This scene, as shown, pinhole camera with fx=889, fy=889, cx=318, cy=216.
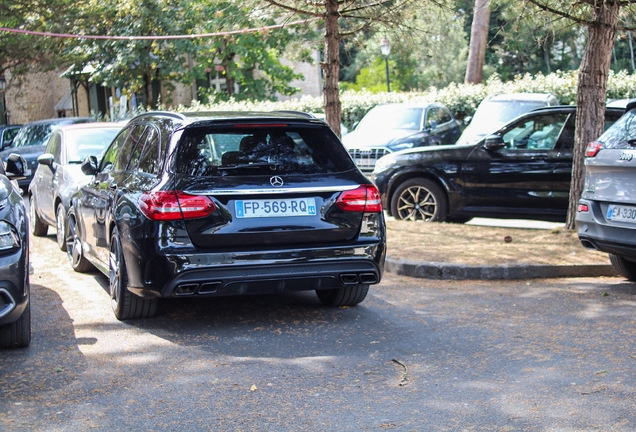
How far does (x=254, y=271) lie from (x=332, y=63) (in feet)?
21.0

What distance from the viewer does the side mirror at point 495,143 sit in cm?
1215

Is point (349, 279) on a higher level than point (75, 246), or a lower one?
higher

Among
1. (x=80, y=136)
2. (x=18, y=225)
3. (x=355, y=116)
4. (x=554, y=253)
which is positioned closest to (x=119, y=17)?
(x=355, y=116)

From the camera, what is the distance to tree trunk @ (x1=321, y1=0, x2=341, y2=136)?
39.1 ft

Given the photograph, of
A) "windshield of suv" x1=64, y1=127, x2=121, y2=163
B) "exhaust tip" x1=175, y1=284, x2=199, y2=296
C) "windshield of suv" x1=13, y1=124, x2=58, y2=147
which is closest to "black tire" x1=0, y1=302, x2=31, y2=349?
"exhaust tip" x1=175, y1=284, x2=199, y2=296

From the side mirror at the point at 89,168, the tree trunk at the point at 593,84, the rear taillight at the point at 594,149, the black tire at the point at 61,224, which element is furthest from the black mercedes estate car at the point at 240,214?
the tree trunk at the point at 593,84

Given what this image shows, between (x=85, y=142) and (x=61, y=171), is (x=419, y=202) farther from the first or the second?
(x=61, y=171)

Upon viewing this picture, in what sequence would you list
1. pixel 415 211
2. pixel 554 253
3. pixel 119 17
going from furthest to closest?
1. pixel 119 17
2. pixel 415 211
3. pixel 554 253

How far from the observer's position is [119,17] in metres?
33.2

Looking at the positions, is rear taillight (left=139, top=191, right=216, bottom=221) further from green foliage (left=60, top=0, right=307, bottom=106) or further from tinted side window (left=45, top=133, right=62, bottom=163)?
green foliage (left=60, top=0, right=307, bottom=106)

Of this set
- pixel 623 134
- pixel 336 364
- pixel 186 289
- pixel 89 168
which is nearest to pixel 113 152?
pixel 89 168

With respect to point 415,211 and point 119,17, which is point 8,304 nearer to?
point 415,211

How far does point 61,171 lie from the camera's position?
10.9m

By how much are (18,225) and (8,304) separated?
536 millimetres
